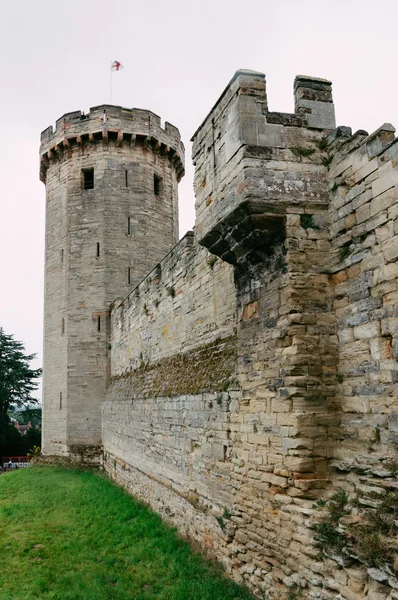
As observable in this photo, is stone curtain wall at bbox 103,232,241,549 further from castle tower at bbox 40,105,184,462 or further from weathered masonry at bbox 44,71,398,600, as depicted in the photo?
castle tower at bbox 40,105,184,462

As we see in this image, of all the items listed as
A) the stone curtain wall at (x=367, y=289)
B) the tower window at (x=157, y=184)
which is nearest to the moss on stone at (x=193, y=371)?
the stone curtain wall at (x=367, y=289)

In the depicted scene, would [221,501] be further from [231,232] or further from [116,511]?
[116,511]

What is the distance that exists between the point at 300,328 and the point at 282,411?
0.87 meters

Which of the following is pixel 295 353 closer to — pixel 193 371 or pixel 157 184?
pixel 193 371

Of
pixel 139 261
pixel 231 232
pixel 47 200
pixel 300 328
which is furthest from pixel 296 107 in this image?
pixel 47 200

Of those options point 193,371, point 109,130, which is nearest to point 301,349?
point 193,371

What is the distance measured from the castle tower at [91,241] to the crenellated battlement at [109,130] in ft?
0.12

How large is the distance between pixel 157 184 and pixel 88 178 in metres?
2.61

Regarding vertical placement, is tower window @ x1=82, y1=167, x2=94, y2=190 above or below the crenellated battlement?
below

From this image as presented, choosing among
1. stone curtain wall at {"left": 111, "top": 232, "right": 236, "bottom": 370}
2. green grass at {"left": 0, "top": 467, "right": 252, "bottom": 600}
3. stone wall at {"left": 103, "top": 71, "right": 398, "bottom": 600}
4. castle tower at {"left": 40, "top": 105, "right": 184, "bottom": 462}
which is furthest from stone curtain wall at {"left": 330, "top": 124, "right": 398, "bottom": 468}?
castle tower at {"left": 40, "top": 105, "right": 184, "bottom": 462}

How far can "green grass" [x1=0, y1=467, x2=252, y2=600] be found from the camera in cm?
644

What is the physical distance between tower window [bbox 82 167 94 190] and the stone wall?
13480 millimetres

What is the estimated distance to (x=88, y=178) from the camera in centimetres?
1992

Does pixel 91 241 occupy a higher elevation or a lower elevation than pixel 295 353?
higher
